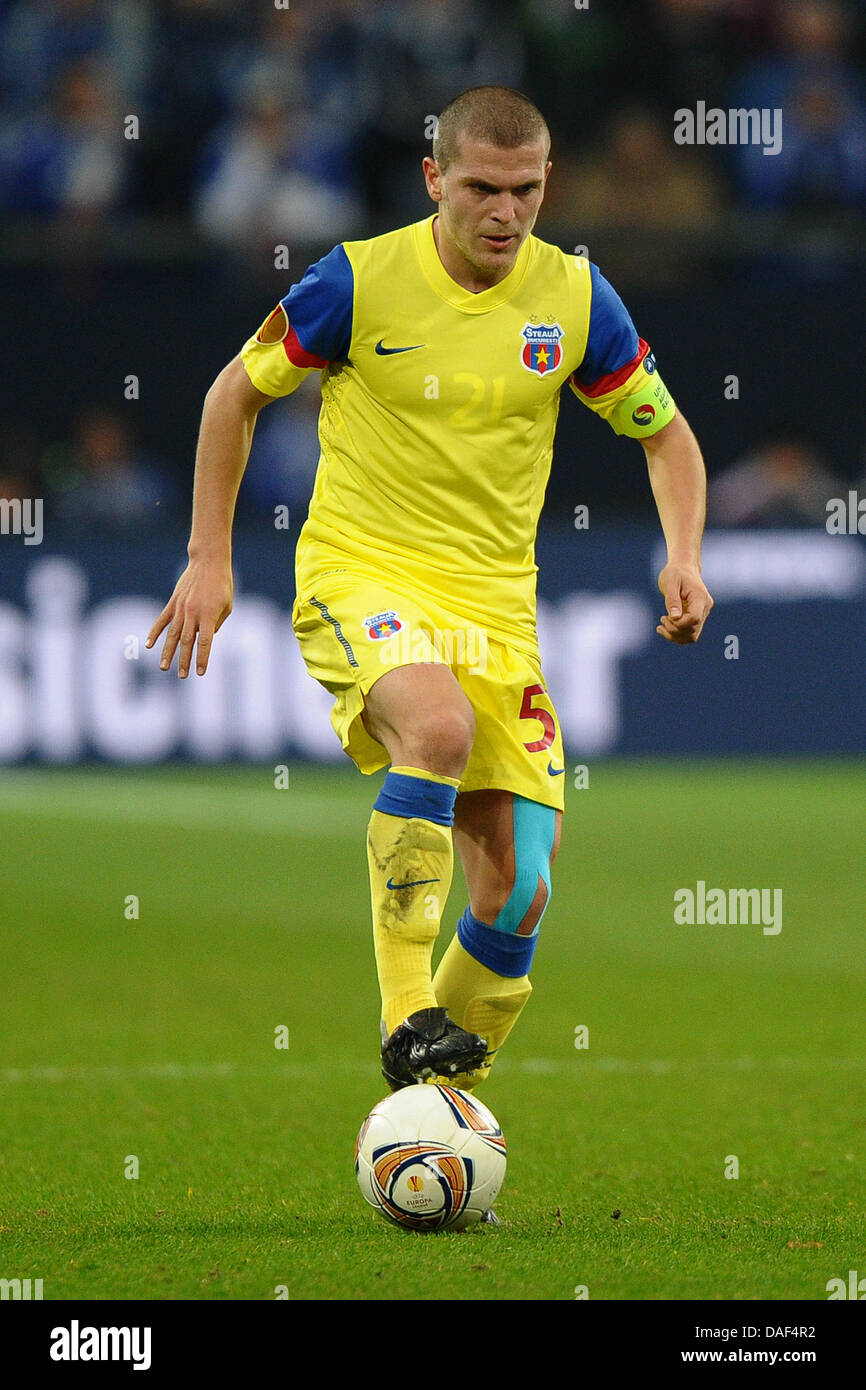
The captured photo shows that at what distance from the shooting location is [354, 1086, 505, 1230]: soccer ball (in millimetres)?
4223

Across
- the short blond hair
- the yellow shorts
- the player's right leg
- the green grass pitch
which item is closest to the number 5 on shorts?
the yellow shorts

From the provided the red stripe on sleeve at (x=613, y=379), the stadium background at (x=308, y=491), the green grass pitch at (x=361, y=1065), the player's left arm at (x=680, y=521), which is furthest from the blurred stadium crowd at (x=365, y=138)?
the red stripe on sleeve at (x=613, y=379)

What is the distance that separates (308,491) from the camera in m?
14.4

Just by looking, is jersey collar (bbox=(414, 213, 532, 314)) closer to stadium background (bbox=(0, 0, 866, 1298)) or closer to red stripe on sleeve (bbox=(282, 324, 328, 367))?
red stripe on sleeve (bbox=(282, 324, 328, 367))

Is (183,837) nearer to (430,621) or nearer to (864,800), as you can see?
(864,800)

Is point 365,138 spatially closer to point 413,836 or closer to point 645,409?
point 645,409

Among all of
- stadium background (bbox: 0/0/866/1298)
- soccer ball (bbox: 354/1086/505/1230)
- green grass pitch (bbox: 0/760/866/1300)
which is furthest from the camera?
stadium background (bbox: 0/0/866/1298)

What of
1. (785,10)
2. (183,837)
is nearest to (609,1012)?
(183,837)

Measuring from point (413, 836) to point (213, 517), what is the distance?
0.93 m

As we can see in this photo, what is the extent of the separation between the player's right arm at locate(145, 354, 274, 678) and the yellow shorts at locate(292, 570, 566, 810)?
0.68ft

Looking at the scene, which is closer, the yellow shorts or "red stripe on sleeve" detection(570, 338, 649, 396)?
the yellow shorts

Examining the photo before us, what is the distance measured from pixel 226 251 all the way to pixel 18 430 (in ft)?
6.19

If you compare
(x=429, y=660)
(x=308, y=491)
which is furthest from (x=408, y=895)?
(x=308, y=491)

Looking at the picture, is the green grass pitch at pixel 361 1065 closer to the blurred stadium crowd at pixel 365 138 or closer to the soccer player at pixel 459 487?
the soccer player at pixel 459 487
